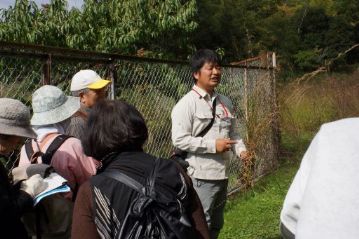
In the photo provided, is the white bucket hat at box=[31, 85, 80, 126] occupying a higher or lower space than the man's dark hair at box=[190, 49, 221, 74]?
lower

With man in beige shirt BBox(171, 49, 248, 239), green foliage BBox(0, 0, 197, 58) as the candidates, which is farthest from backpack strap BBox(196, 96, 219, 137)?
green foliage BBox(0, 0, 197, 58)

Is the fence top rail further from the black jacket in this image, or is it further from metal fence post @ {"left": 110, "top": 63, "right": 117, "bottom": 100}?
the black jacket

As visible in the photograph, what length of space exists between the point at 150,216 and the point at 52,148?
0.94 meters

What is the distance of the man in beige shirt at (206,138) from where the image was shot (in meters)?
3.91

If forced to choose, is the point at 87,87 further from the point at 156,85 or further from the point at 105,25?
the point at 105,25

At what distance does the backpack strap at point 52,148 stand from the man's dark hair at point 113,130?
0.57 m

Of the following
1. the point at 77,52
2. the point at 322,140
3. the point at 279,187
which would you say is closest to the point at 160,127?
the point at 77,52

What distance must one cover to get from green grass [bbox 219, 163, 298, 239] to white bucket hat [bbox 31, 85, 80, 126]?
306 cm

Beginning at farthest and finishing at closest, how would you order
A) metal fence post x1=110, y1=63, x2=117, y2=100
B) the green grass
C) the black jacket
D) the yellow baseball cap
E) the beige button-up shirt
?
the green grass
metal fence post x1=110, y1=63, x2=117, y2=100
the beige button-up shirt
the yellow baseball cap
the black jacket

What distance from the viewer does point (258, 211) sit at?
6.45 meters

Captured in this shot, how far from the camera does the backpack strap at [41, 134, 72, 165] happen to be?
2.68 metres

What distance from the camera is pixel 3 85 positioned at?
3570 mm

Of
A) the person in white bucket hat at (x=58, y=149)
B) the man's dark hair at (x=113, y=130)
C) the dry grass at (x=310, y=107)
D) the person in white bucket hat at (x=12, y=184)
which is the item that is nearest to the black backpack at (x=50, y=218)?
the person in white bucket hat at (x=58, y=149)

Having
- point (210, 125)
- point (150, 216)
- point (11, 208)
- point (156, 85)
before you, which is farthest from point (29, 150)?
point (156, 85)
